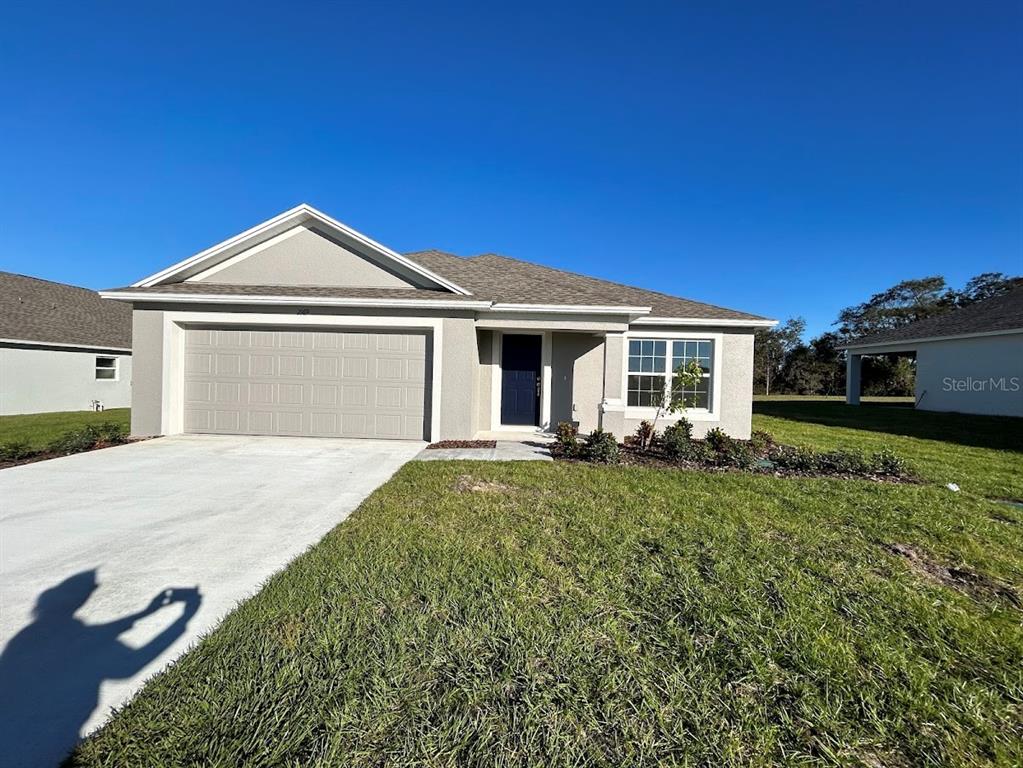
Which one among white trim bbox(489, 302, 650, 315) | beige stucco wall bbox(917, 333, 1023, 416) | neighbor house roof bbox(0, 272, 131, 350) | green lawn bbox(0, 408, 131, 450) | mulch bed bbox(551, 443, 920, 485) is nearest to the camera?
mulch bed bbox(551, 443, 920, 485)

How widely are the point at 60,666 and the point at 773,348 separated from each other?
172 feet

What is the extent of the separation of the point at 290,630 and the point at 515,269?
463 inches

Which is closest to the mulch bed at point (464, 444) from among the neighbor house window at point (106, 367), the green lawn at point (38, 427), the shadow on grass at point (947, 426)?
the green lawn at point (38, 427)

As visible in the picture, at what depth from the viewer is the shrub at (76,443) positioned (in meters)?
8.07

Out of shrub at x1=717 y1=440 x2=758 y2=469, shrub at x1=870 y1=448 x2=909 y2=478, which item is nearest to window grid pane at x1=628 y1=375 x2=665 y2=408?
shrub at x1=717 y1=440 x2=758 y2=469

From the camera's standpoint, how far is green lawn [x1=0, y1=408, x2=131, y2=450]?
975cm

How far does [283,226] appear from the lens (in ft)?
33.4

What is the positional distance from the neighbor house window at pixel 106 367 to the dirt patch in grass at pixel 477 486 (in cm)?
2042

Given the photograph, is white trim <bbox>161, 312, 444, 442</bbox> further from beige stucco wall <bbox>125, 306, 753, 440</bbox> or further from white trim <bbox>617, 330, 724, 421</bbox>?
white trim <bbox>617, 330, 724, 421</bbox>

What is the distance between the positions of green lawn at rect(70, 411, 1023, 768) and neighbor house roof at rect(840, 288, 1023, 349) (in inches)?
786

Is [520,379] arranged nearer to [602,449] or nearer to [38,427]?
[602,449]

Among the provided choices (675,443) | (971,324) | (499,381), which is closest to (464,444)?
(499,381)

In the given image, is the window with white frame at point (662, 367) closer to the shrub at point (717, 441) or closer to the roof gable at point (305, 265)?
the shrub at point (717, 441)

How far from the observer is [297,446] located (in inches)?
344
